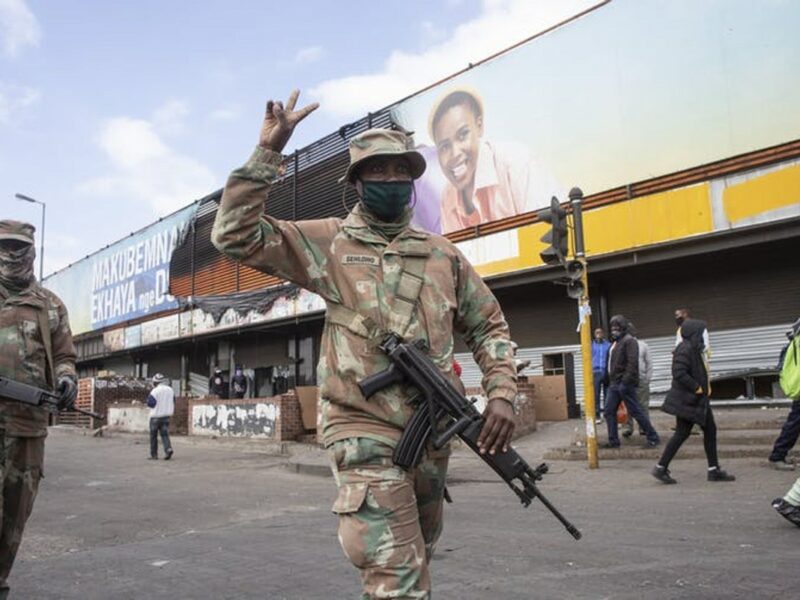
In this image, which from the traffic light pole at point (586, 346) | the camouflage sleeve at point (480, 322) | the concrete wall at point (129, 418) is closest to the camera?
the camouflage sleeve at point (480, 322)

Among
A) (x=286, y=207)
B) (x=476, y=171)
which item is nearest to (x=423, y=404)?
(x=476, y=171)

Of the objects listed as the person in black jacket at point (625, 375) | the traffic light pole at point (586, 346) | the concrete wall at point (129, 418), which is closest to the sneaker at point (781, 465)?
the person in black jacket at point (625, 375)

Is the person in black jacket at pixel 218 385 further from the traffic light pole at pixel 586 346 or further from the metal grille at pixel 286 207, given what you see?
the traffic light pole at pixel 586 346

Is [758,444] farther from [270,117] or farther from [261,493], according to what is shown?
[270,117]

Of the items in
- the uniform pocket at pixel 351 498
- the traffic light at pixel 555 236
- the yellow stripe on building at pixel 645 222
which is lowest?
the uniform pocket at pixel 351 498

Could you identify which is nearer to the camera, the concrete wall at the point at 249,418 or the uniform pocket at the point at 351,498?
the uniform pocket at the point at 351,498

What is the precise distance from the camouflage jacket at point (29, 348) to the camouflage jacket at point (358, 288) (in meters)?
2.08

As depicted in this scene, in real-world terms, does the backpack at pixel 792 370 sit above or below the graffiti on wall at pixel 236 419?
above

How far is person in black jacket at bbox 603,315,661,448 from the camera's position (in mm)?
9594

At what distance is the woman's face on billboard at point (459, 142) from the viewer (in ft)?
54.6

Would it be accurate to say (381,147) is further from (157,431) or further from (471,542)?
(157,431)

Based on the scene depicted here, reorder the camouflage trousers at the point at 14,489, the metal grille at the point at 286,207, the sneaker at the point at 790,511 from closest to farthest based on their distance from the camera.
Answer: the camouflage trousers at the point at 14,489
the sneaker at the point at 790,511
the metal grille at the point at 286,207

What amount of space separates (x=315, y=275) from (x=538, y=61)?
14.1m

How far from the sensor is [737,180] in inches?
484
